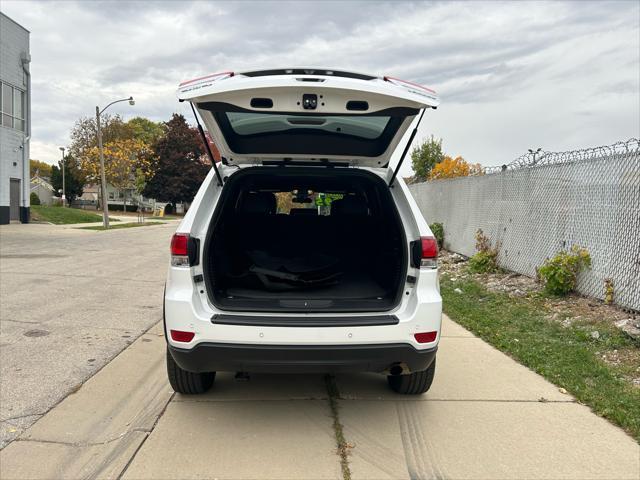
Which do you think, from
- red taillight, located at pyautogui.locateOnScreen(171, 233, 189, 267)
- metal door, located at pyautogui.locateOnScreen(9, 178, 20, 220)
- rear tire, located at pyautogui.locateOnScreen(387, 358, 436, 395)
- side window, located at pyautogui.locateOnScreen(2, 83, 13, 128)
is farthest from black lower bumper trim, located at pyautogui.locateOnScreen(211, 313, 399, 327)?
metal door, located at pyautogui.locateOnScreen(9, 178, 20, 220)

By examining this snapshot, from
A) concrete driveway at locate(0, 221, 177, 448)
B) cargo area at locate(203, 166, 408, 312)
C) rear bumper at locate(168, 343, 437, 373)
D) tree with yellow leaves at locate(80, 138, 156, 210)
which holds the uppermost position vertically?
tree with yellow leaves at locate(80, 138, 156, 210)

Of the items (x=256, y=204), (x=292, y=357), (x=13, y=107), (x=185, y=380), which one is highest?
(x=13, y=107)

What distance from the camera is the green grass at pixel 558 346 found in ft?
12.2

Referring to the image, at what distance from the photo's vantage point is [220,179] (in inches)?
142

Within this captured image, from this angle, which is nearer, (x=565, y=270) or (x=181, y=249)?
(x=181, y=249)

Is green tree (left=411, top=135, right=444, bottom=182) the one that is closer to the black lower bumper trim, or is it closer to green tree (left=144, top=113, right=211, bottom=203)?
green tree (left=144, top=113, right=211, bottom=203)

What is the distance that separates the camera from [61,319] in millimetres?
6164

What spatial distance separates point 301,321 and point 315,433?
786 millimetres

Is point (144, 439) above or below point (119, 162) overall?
below

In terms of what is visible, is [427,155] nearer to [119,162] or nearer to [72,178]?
[119,162]

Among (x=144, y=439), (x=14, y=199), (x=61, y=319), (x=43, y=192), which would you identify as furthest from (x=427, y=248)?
(x=43, y=192)

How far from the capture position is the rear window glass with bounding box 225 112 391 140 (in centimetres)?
335

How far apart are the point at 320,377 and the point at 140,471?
1880 millimetres

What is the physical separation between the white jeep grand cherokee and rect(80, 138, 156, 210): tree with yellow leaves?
4520cm
